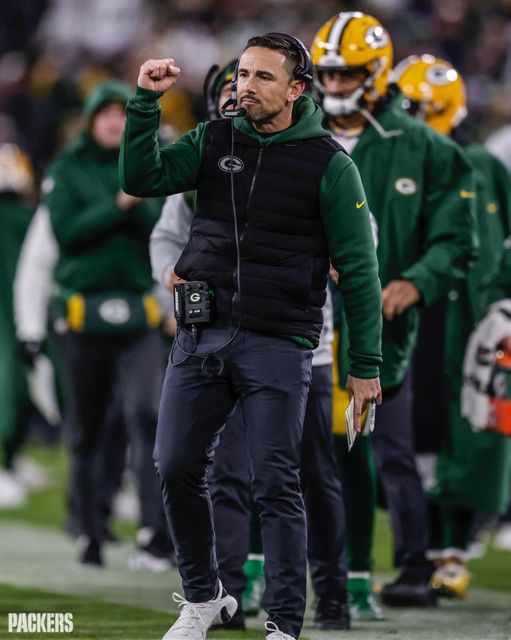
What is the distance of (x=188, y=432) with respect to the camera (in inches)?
212

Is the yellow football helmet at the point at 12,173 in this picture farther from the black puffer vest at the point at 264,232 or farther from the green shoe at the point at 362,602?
the black puffer vest at the point at 264,232

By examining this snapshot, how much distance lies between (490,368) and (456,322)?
53 cm

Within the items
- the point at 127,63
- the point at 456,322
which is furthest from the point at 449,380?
the point at 127,63

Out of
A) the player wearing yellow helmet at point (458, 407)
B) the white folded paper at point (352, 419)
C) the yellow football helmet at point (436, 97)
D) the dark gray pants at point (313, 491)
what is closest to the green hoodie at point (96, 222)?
the yellow football helmet at point (436, 97)

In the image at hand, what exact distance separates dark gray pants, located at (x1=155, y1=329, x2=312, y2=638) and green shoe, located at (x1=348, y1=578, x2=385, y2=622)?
49.7 inches

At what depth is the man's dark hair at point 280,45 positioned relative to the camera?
540 centimetres

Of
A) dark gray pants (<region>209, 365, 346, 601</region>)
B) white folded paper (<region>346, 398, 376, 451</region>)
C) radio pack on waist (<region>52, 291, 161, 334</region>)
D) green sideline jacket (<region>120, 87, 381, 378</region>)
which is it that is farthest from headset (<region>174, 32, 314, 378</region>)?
radio pack on waist (<region>52, 291, 161, 334</region>)

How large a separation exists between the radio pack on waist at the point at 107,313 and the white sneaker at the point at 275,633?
3346mm

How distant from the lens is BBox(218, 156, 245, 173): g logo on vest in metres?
5.41

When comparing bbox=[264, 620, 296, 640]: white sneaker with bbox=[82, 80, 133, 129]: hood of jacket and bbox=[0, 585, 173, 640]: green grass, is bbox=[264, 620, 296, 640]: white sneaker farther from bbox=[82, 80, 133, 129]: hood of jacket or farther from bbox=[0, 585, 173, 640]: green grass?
bbox=[82, 80, 133, 129]: hood of jacket

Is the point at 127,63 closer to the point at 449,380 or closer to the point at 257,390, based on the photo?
the point at 449,380

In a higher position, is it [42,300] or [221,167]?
[221,167]

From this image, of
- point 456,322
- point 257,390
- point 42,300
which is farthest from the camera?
point 42,300

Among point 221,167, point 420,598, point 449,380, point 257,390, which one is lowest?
point 420,598
